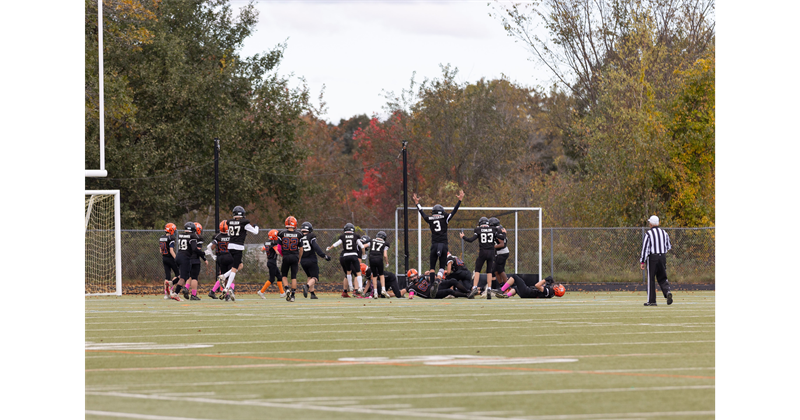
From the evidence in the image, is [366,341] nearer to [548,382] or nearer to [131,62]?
[548,382]

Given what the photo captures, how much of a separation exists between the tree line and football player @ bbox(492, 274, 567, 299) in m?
13.6

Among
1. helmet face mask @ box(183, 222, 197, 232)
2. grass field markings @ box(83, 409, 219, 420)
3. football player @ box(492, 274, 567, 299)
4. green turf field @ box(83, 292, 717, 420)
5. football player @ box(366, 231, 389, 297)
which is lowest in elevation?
football player @ box(492, 274, 567, 299)

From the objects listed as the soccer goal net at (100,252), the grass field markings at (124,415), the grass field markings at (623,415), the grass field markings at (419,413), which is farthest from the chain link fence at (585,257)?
the grass field markings at (623,415)

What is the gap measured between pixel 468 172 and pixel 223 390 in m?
42.9

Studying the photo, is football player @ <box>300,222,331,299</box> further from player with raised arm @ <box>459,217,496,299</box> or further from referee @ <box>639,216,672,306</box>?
referee @ <box>639,216,672,306</box>

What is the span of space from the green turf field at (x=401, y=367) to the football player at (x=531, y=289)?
745cm

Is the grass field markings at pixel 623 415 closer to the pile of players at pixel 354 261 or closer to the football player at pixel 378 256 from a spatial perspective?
the pile of players at pixel 354 261

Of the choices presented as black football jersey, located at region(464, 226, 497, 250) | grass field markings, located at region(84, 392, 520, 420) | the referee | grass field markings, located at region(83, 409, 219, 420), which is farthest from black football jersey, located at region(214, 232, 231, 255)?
grass field markings, located at region(83, 409, 219, 420)

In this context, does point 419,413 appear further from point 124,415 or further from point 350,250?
point 350,250

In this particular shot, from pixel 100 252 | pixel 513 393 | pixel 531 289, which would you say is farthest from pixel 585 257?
pixel 513 393

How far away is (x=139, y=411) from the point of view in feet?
21.8

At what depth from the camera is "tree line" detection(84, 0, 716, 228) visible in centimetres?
3791

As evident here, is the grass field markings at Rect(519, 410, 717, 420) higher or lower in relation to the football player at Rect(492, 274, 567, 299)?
higher
